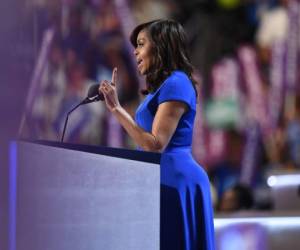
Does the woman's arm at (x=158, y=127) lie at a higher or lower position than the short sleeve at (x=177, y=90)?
lower

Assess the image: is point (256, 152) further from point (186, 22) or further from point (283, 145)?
point (186, 22)

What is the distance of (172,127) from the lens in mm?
1853

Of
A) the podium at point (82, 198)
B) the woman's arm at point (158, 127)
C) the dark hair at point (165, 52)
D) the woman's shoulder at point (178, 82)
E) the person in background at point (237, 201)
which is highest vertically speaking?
the person in background at point (237, 201)

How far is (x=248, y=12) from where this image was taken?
629cm

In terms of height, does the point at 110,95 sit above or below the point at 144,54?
below

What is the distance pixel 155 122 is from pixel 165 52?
7.8 inches

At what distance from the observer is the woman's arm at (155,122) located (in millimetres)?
1838

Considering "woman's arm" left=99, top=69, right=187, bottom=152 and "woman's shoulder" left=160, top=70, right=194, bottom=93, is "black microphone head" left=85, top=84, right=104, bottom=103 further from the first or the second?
"woman's shoulder" left=160, top=70, right=194, bottom=93

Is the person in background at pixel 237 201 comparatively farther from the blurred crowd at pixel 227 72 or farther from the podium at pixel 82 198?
the podium at pixel 82 198

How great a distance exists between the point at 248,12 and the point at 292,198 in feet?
9.09

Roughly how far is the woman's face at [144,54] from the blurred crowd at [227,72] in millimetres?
3824

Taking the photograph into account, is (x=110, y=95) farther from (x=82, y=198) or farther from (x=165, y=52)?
(x=82, y=198)

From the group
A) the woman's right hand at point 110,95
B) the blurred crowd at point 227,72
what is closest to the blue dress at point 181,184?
the woman's right hand at point 110,95

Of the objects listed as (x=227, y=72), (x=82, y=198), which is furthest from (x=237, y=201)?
(x=82, y=198)
